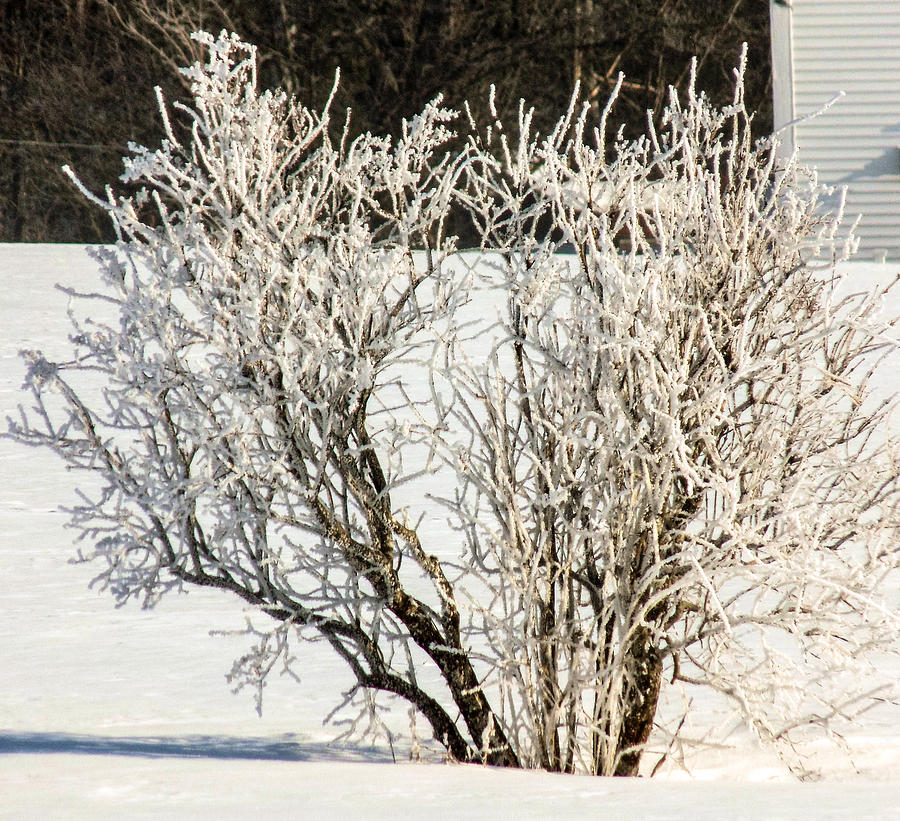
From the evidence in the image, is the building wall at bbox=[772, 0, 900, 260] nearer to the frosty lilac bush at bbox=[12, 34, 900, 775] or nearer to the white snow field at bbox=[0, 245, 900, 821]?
the white snow field at bbox=[0, 245, 900, 821]

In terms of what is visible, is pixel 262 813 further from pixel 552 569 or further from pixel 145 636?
pixel 145 636

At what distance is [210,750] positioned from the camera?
4.52 meters

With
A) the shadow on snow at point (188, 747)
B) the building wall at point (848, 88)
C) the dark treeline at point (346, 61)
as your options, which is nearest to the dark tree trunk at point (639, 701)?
the shadow on snow at point (188, 747)

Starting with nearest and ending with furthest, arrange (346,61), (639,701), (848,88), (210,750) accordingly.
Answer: (639,701) → (210,750) → (848,88) → (346,61)

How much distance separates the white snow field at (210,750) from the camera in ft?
10.1

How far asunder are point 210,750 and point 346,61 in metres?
22.0

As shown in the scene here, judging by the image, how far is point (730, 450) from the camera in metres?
4.18

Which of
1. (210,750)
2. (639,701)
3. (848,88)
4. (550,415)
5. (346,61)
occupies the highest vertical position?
(346,61)

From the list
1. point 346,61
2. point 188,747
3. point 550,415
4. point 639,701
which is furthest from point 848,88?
point 188,747

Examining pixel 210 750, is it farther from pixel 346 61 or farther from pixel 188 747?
pixel 346 61

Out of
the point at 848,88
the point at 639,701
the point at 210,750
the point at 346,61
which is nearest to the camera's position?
the point at 639,701

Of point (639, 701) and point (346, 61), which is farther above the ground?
point (346, 61)

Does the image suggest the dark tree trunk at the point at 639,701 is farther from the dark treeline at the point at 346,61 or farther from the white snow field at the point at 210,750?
the dark treeline at the point at 346,61

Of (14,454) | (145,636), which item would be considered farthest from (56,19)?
(145,636)
